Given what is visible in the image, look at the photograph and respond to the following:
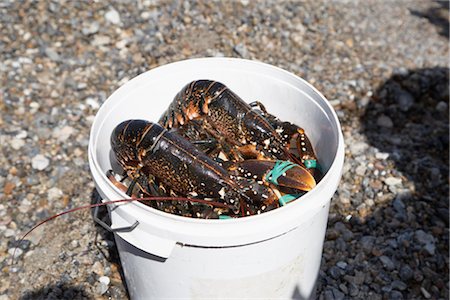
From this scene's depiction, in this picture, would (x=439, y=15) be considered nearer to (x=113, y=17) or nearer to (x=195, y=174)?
(x=113, y=17)

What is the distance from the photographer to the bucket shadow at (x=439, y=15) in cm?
502

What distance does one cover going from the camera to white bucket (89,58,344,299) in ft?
6.00

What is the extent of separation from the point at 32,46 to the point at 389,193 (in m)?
2.88

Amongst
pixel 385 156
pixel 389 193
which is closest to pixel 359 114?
pixel 385 156

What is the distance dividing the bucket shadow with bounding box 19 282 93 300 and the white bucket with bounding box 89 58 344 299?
0.46m

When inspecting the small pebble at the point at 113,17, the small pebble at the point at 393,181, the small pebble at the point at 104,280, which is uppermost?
the small pebble at the point at 113,17

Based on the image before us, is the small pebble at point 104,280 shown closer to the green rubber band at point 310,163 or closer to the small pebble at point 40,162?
the small pebble at point 40,162

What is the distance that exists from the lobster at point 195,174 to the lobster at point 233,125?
229 millimetres

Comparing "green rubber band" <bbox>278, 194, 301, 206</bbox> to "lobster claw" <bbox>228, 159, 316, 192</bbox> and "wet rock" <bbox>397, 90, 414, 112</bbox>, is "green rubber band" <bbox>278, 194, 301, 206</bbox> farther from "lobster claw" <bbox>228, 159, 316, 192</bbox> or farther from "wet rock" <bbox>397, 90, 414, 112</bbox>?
"wet rock" <bbox>397, 90, 414, 112</bbox>

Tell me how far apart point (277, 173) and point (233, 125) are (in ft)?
1.61

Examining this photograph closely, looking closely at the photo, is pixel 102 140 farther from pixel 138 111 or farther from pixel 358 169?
pixel 358 169

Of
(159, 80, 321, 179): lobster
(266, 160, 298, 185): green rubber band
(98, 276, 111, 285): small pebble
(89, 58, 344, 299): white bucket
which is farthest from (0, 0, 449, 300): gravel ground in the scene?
(266, 160, 298, 185): green rubber band

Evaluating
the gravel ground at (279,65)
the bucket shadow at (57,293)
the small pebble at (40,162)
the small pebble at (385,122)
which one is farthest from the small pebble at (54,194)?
the small pebble at (385,122)

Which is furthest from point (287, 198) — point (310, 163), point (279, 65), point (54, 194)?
point (279, 65)
